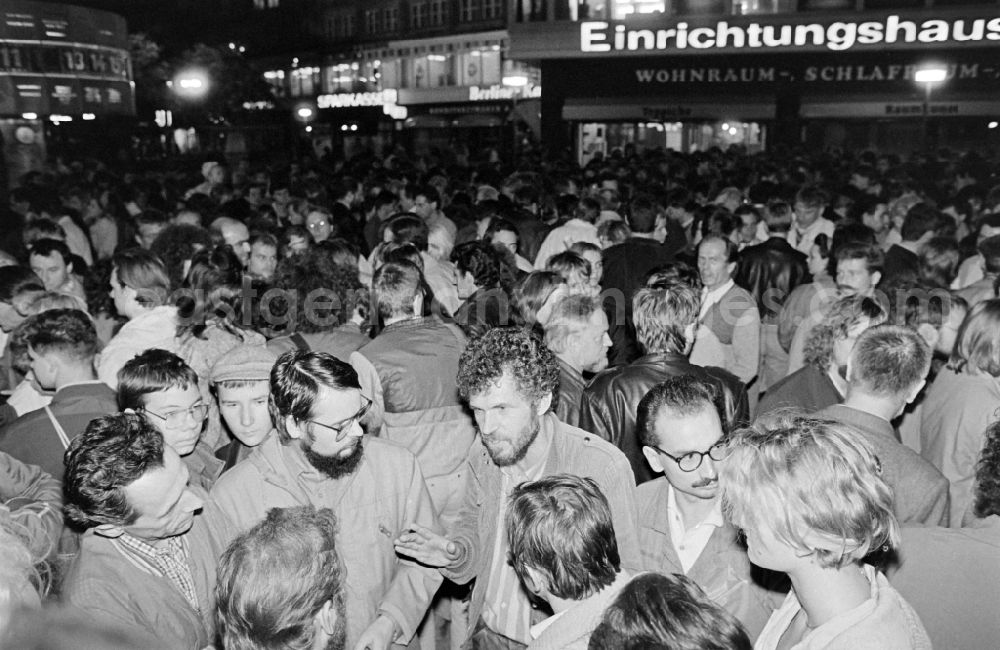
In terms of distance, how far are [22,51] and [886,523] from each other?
76.4 feet

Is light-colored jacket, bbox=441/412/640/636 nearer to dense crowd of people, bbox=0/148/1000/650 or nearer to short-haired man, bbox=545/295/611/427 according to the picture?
dense crowd of people, bbox=0/148/1000/650

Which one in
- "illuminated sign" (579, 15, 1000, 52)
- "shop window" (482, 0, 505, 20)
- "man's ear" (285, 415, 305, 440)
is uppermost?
"shop window" (482, 0, 505, 20)

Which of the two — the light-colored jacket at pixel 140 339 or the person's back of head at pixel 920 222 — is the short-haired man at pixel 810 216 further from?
the light-colored jacket at pixel 140 339

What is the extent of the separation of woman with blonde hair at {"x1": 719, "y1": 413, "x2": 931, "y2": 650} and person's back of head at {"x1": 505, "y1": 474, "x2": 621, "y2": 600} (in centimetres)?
39

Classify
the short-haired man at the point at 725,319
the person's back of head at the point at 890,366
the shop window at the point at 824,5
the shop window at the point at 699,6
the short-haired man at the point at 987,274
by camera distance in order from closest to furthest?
1. the person's back of head at the point at 890,366
2. the short-haired man at the point at 725,319
3. the short-haired man at the point at 987,274
4. the shop window at the point at 824,5
5. the shop window at the point at 699,6

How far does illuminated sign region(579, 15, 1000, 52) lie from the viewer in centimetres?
1900

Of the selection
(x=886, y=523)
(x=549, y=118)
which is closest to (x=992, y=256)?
(x=886, y=523)

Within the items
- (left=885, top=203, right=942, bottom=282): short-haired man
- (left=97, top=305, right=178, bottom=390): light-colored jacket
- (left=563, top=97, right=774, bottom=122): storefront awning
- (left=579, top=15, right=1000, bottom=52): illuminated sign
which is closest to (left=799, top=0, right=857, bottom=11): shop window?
(left=579, top=15, right=1000, bottom=52): illuminated sign

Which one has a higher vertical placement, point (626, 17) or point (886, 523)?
point (626, 17)

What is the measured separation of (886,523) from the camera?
6.71ft

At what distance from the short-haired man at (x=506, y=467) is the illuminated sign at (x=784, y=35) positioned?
19368 mm

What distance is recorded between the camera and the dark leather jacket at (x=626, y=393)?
3.84 m

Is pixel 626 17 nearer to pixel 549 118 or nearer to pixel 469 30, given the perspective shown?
pixel 549 118

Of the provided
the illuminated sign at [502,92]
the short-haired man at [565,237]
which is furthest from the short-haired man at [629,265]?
the illuminated sign at [502,92]
